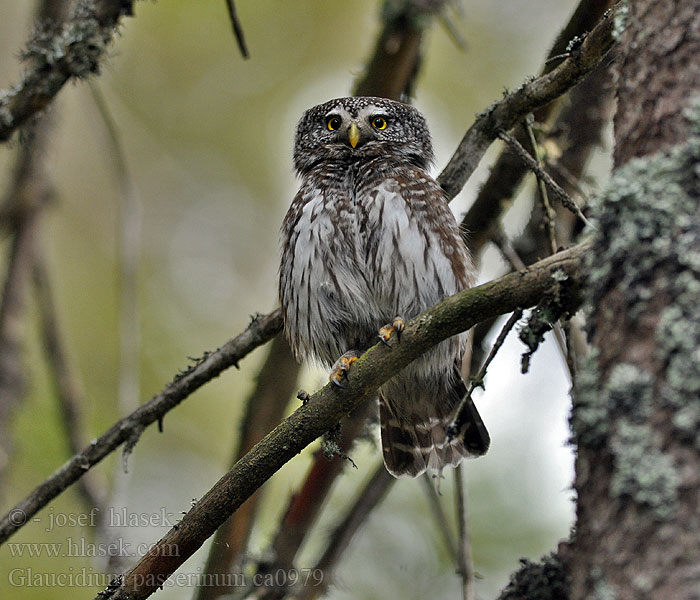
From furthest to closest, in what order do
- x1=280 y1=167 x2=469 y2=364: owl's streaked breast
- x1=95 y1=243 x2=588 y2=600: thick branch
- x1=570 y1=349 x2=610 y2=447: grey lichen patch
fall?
x1=280 y1=167 x2=469 y2=364: owl's streaked breast → x1=95 y1=243 x2=588 y2=600: thick branch → x1=570 y1=349 x2=610 y2=447: grey lichen patch

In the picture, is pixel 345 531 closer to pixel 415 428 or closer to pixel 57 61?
pixel 415 428

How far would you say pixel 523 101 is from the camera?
126 inches

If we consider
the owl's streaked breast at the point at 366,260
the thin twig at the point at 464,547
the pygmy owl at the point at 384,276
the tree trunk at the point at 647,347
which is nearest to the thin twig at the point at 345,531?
the pygmy owl at the point at 384,276

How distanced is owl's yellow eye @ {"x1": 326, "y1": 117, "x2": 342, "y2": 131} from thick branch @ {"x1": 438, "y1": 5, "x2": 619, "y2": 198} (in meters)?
0.99

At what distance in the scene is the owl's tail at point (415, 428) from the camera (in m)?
3.91

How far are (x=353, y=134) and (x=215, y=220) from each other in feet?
16.8

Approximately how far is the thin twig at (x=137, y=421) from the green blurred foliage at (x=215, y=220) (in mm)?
2397

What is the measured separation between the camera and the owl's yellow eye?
14.8 feet

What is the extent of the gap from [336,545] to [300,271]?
163 cm

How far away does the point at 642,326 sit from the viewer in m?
1.46

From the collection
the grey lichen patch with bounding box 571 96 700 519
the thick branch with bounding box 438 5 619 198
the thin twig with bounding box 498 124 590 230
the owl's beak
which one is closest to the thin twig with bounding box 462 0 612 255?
the thick branch with bounding box 438 5 619 198

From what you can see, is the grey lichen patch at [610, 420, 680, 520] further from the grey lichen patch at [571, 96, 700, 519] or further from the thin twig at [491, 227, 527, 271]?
the thin twig at [491, 227, 527, 271]

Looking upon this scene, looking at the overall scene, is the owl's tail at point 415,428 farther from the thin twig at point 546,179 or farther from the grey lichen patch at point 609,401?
the grey lichen patch at point 609,401

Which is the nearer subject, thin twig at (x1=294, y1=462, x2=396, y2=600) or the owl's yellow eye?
thin twig at (x1=294, y1=462, x2=396, y2=600)
